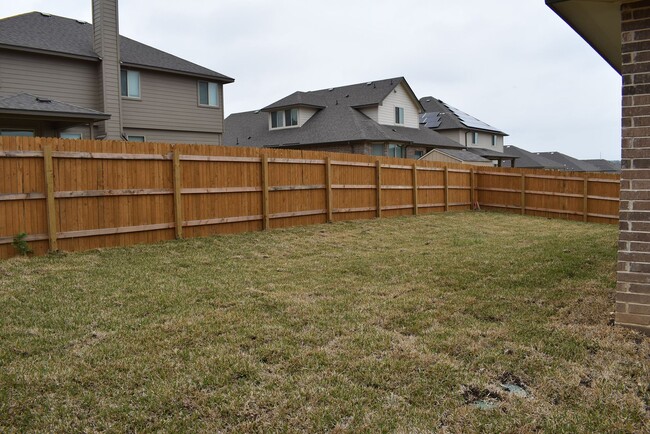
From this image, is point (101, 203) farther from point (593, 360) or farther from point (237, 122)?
Result: point (237, 122)

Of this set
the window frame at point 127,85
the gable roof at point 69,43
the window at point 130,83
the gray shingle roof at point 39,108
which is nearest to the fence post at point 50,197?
the gray shingle roof at point 39,108

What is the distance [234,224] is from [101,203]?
282 cm

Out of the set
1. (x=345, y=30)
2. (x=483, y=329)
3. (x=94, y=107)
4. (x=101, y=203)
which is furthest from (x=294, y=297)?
(x=345, y=30)

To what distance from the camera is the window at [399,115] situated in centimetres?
3052

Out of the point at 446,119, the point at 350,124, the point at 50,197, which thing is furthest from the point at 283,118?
the point at 50,197

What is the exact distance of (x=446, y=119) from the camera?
→ 37719 millimetres

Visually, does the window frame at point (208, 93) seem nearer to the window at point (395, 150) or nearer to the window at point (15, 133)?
the window at point (15, 133)

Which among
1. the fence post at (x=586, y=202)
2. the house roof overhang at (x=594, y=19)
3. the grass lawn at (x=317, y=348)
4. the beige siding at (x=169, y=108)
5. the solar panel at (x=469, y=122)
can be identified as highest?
the solar panel at (x=469, y=122)

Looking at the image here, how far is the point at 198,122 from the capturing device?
20422 mm

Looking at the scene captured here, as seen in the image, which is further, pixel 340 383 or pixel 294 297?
pixel 294 297

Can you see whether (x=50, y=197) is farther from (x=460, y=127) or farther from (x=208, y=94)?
(x=460, y=127)

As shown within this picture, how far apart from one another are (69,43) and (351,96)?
1727cm

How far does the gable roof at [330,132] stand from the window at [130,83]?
1096 centimetres

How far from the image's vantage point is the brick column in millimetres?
4070
